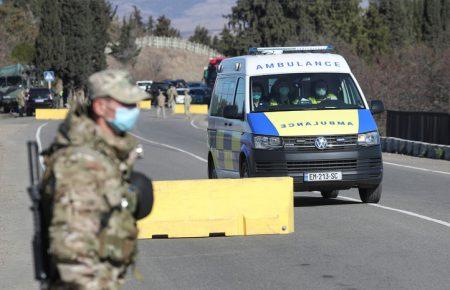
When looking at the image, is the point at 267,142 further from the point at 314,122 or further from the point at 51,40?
the point at 51,40

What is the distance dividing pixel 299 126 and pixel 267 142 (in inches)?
19.2

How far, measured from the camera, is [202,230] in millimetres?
13711

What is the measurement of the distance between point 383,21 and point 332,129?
91971 mm

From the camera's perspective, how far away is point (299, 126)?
1619cm

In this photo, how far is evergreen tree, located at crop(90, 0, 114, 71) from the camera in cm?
9464

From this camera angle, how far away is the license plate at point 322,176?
1606cm

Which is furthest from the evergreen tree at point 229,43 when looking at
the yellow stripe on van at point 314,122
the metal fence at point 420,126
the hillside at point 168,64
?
the yellow stripe on van at point 314,122

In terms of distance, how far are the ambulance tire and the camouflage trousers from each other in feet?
39.0

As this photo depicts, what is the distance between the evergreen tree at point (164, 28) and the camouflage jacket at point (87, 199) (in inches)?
7423

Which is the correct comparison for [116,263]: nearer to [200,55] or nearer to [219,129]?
[219,129]

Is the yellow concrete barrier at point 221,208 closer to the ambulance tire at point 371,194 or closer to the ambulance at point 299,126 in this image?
the ambulance at point 299,126

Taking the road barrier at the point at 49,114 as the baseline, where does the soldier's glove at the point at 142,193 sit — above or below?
Result: above

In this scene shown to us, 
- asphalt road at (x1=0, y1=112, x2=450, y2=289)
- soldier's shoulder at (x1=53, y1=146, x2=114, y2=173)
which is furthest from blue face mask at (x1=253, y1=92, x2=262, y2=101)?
soldier's shoulder at (x1=53, y1=146, x2=114, y2=173)

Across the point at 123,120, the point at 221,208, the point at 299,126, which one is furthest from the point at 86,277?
the point at 299,126
